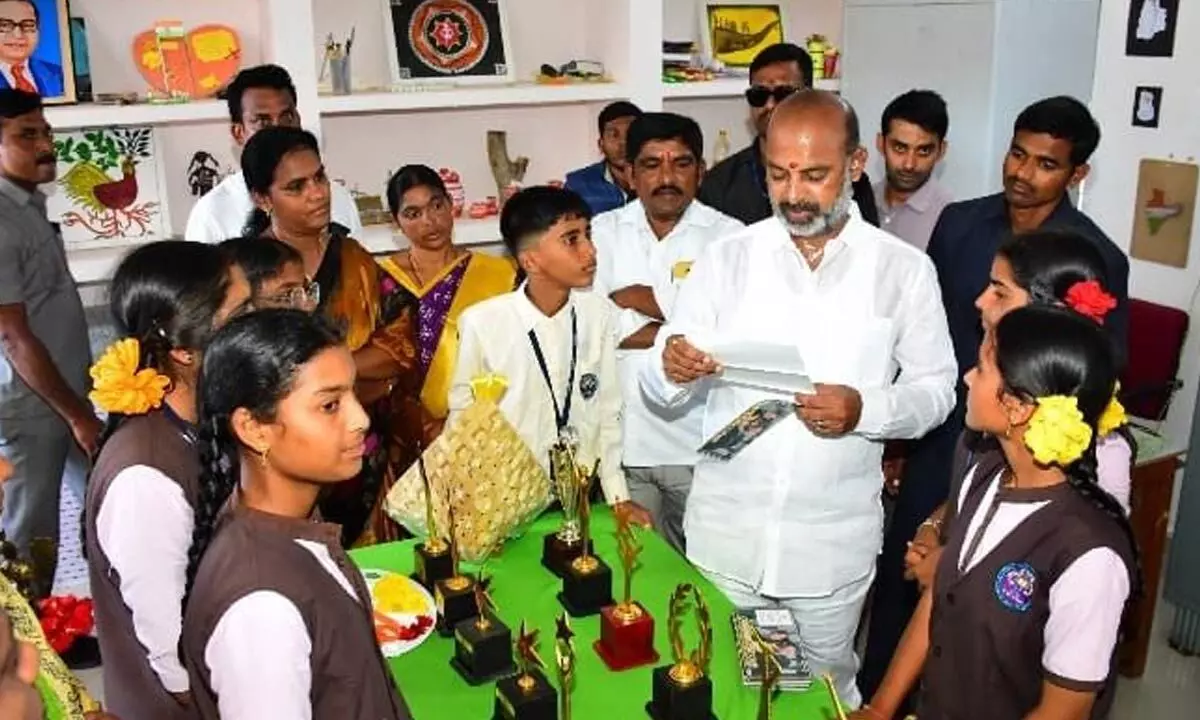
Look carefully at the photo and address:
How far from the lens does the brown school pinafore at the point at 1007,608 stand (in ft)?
5.40

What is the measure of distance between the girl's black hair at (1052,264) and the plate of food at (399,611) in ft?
4.22

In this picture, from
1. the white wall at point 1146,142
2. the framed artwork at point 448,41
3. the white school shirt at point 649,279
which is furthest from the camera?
the framed artwork at point 448,41

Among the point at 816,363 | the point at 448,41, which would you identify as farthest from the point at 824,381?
the point at 448,41

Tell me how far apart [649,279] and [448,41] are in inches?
75.4

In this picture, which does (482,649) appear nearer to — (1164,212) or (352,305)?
(352,305)

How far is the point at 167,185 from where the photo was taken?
4316 millimetres

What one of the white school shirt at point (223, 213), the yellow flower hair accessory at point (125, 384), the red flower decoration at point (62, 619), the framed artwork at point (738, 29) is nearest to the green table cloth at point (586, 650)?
the yellow flower hair accessory at point (125, 384)

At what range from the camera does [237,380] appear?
1481 mm

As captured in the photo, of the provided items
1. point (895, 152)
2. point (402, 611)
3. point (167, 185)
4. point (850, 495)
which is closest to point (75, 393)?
point (167, 185)

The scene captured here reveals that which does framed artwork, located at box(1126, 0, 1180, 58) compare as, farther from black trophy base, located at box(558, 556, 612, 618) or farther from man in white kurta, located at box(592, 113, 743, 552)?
black trophy base, located at box(558, 556, 612, 618)

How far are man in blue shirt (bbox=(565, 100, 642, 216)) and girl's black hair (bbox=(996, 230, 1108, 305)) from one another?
184cm

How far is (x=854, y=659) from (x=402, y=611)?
3.43 ft

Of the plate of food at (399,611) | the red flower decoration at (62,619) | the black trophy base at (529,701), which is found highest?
the black trophy base at (529,701)

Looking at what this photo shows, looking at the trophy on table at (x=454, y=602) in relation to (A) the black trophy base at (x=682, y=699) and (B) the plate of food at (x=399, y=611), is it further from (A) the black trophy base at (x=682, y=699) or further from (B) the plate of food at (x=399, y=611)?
(A) the black trophy base at (x=682, y=699)
